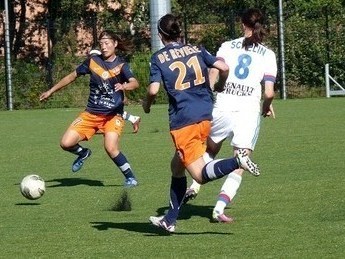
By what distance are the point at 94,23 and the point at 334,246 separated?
87.4ft

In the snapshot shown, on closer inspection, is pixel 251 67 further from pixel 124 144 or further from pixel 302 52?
pixel 302 52

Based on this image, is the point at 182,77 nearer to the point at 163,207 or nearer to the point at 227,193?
the point at 227,193

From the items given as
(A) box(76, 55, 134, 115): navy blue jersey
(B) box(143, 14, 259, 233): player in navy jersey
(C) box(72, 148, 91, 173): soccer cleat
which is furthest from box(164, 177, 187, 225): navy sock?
(C) box(72, 148, 91, 173): soccer cleat

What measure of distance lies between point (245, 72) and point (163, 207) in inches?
67.5

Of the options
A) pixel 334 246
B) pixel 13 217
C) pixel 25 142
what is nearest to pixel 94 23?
pixel 25 142

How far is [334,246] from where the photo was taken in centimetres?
774

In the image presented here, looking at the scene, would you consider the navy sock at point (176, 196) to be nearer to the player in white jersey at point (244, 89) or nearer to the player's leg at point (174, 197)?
the player's leg at point (174, 197)

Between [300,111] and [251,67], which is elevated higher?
[251,67]

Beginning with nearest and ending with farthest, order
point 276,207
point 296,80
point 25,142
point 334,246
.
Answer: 1. point 334,246
2. point 276,207
3. point 25,142
4. point 296,80

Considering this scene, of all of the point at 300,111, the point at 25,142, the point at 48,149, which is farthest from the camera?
the point at 300,111

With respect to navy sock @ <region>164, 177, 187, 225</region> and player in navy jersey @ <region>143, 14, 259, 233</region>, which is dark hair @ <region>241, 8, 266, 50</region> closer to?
player in navy jersey @ <region>143, 14, 259, 233</region>

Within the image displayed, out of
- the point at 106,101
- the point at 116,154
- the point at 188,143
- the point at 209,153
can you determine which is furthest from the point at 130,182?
the point at 188,143

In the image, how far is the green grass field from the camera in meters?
7.98

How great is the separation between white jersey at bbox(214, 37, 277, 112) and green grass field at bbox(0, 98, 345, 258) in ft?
3.32
